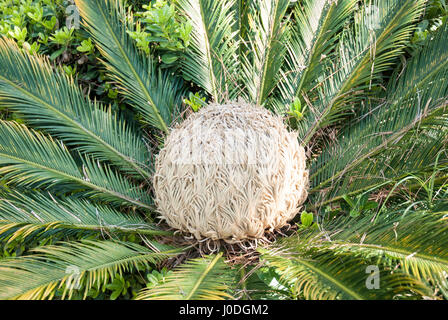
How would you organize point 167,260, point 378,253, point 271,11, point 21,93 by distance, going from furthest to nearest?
point 271,11 < point 21,93 < point 167,260 < point 378,253

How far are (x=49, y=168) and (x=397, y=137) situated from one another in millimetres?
1952

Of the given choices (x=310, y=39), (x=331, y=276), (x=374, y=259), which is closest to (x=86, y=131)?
(x=310, y=39)

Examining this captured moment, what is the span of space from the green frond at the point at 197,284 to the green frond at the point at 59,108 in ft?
3.13

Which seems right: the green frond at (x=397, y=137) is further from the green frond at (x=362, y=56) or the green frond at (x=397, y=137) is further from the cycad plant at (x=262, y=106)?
the green frond at (x=362, y=56)

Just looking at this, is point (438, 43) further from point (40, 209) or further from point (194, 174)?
point (40, 209)

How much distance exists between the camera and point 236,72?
288 centimetres

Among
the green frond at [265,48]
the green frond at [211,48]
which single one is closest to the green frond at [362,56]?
the green frond at [265,48]

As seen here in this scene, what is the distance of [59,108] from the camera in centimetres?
252

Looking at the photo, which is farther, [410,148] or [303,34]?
[303,34]

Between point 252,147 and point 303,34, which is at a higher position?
point 303,34

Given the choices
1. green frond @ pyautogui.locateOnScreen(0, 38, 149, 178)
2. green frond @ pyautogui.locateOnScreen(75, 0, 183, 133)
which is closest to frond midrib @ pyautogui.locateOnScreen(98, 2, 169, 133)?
green frond @ pyautogui.locateOnScreen(75, 0, 183, 133)

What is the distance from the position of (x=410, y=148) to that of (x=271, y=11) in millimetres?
1212

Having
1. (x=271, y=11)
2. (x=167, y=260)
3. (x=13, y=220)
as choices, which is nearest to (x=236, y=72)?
(x=271, y=11)

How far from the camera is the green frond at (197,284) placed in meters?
1.53
